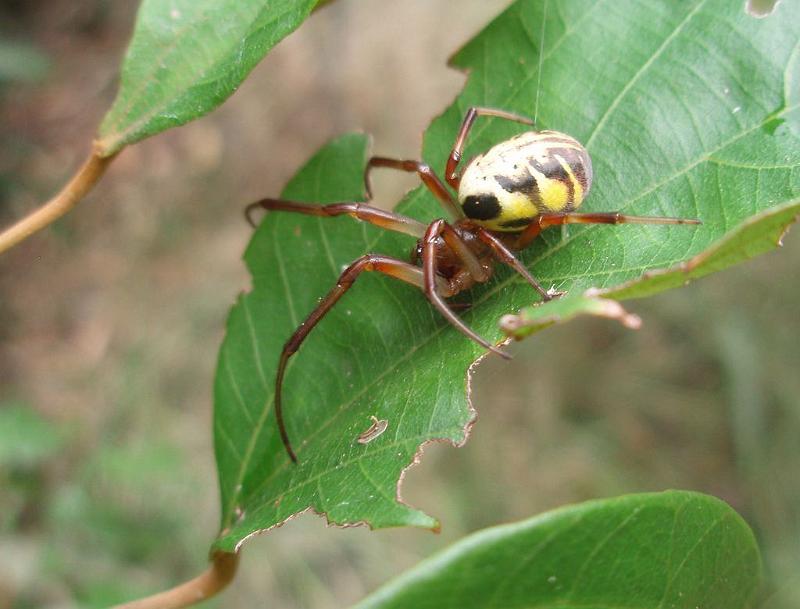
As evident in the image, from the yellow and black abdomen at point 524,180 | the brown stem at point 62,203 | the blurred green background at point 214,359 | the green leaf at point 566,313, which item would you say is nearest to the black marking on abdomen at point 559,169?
the yellow and black abdomen at point 524,180

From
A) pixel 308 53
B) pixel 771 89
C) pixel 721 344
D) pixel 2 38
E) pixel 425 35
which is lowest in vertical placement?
pixel 721 344

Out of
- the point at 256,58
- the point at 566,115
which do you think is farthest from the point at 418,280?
the point at 256,58

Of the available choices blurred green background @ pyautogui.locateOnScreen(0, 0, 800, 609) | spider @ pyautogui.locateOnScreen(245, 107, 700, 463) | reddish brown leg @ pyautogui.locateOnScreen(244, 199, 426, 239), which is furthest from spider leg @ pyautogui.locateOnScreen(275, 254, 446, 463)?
blurred green background @ pyautogui.locateOnScreen(0, 0, 800, 609)

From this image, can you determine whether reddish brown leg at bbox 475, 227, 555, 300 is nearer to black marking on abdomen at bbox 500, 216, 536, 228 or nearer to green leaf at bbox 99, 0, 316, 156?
black marking on abdomen at bbox 500, 216, 536, 228

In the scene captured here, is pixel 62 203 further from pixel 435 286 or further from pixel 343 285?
pixel 435 286

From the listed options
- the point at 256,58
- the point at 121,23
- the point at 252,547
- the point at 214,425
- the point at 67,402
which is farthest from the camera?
the point at 121,23

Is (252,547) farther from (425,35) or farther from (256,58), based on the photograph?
(425,35)

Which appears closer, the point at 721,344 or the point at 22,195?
the point at 721,344
